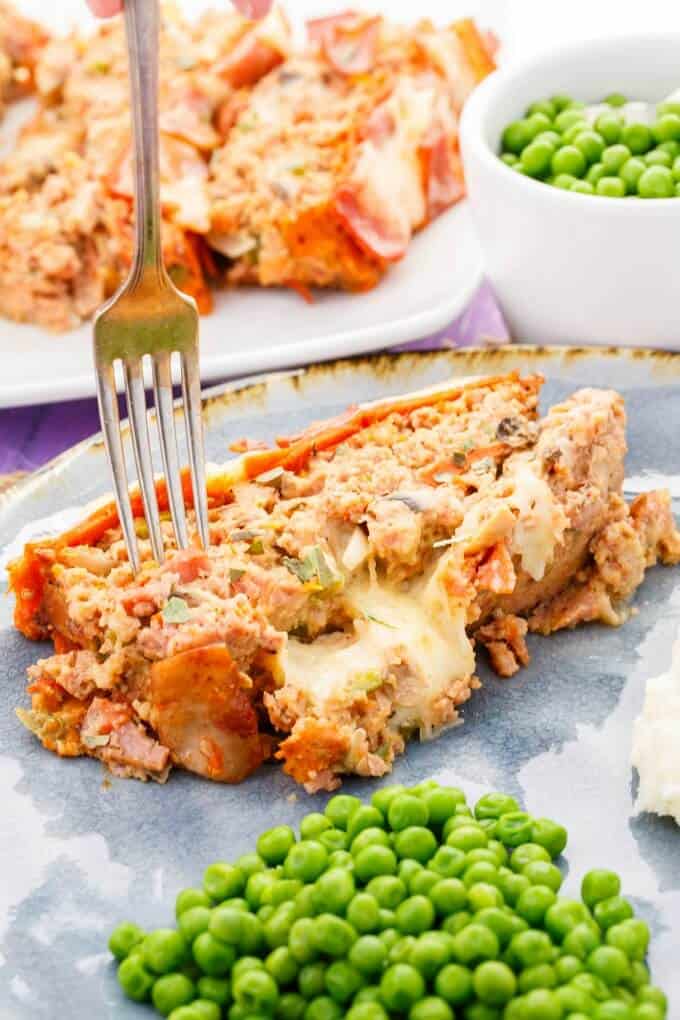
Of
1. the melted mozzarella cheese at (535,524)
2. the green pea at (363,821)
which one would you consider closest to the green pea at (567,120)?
the melted mozzarella cheese at (535,524)

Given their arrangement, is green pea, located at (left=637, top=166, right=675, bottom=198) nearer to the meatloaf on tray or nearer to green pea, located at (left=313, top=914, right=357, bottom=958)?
the meatloaf on tray

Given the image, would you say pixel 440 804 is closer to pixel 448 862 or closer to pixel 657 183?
pixel 448 862

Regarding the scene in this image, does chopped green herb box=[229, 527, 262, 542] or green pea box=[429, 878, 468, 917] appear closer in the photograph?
green pea box=[429, 878, 468, 917]

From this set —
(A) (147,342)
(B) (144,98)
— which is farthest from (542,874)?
(B) (144,98)

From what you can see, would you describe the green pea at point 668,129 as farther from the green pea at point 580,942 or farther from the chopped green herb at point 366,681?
the green pea at point 580,942

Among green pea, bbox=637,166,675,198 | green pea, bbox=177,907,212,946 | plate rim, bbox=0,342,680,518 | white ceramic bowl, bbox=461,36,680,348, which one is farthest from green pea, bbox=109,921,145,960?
green pea, bbox=637,166,675,198

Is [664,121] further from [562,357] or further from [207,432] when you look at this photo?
[207,432]
